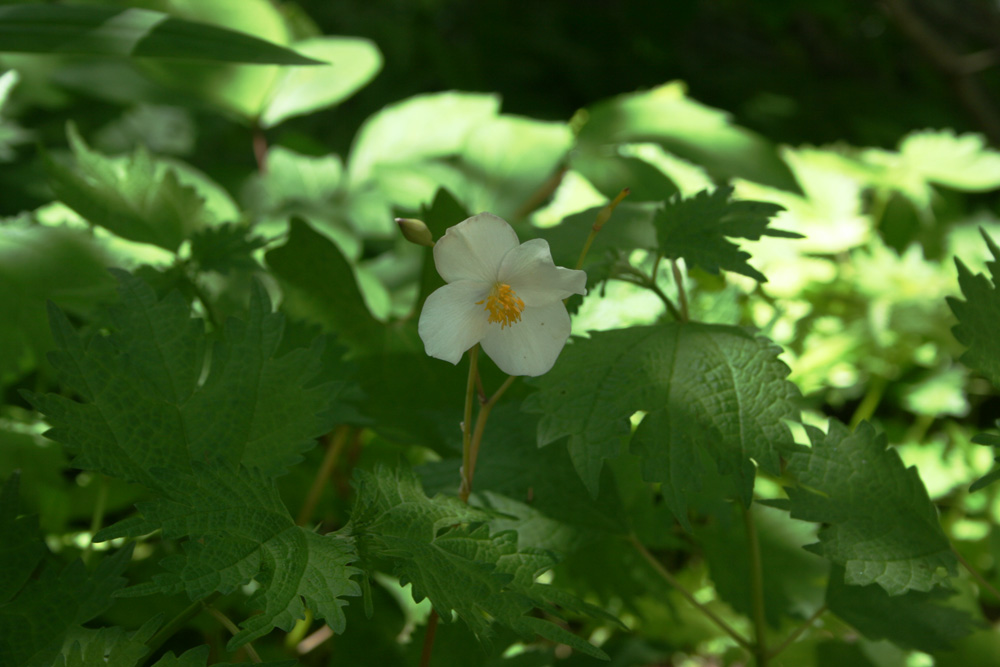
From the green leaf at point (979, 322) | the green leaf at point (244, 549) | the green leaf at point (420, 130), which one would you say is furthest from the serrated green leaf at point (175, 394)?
the green leaf at point (420, 130)

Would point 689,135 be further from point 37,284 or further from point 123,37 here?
point 37,284

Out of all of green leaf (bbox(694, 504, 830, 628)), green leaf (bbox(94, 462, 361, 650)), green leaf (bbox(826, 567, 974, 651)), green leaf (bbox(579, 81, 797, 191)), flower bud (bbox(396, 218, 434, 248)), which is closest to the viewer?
green leaf (bbox(94, 462, 361, 650))

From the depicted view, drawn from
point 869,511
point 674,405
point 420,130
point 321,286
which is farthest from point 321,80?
point 869,511

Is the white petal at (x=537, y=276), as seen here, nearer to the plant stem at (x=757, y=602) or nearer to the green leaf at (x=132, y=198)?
the plant stem at (x=757, y=602)

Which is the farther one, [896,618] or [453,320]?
[896,618]

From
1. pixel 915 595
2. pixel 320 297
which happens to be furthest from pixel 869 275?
pixel 320 297

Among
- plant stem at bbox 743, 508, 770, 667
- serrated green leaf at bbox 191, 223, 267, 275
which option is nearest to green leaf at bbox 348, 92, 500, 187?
serrated green leaf at bbox 191, 223, 267, 275

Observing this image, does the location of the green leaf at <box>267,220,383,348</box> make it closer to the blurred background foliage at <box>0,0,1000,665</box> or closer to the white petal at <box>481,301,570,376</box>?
the blurred background foliage at <box>0,0,1000,665</box>
